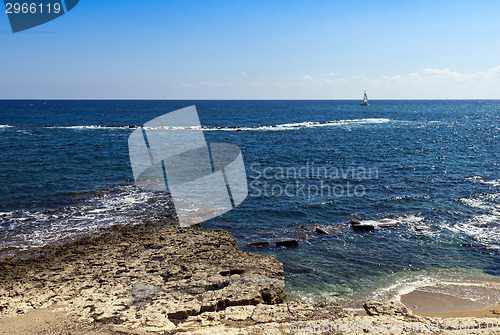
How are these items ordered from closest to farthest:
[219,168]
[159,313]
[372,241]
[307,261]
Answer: [159,313], [307,261], [372,241], [219,168]

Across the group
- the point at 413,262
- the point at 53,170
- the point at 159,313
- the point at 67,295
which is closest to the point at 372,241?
the point at 413,262

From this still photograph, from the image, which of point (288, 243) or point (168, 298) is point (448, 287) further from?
point (168, 298)

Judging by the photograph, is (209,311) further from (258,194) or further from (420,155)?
(420,155)

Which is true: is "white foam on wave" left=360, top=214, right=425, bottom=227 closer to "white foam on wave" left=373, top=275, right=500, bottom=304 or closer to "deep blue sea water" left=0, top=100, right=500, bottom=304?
"deep blue sea water" left=0, top=100, right=500, bottom=304

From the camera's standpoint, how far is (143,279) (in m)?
14.5

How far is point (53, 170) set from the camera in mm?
36250

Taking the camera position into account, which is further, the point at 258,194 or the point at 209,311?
the point at 258,194

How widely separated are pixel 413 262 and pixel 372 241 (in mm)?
2807

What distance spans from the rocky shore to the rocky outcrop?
4 centimetres

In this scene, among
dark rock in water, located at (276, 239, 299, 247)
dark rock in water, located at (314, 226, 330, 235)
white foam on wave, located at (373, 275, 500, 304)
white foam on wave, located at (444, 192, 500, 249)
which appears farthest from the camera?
dark rock in water, located at (314, 226, 330, 235)

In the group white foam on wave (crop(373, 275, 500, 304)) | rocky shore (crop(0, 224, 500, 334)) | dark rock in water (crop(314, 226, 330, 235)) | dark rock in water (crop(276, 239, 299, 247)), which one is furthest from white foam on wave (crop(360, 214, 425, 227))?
rocky shore (crop(0, 224, 500, 334))

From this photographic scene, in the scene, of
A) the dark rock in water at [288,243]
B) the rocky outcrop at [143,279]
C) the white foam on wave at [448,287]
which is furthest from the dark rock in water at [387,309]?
the dark rock in water at [288,243]

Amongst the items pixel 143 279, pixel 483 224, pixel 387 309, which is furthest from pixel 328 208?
pixel 143 279

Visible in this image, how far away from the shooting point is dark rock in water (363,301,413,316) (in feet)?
40.4
